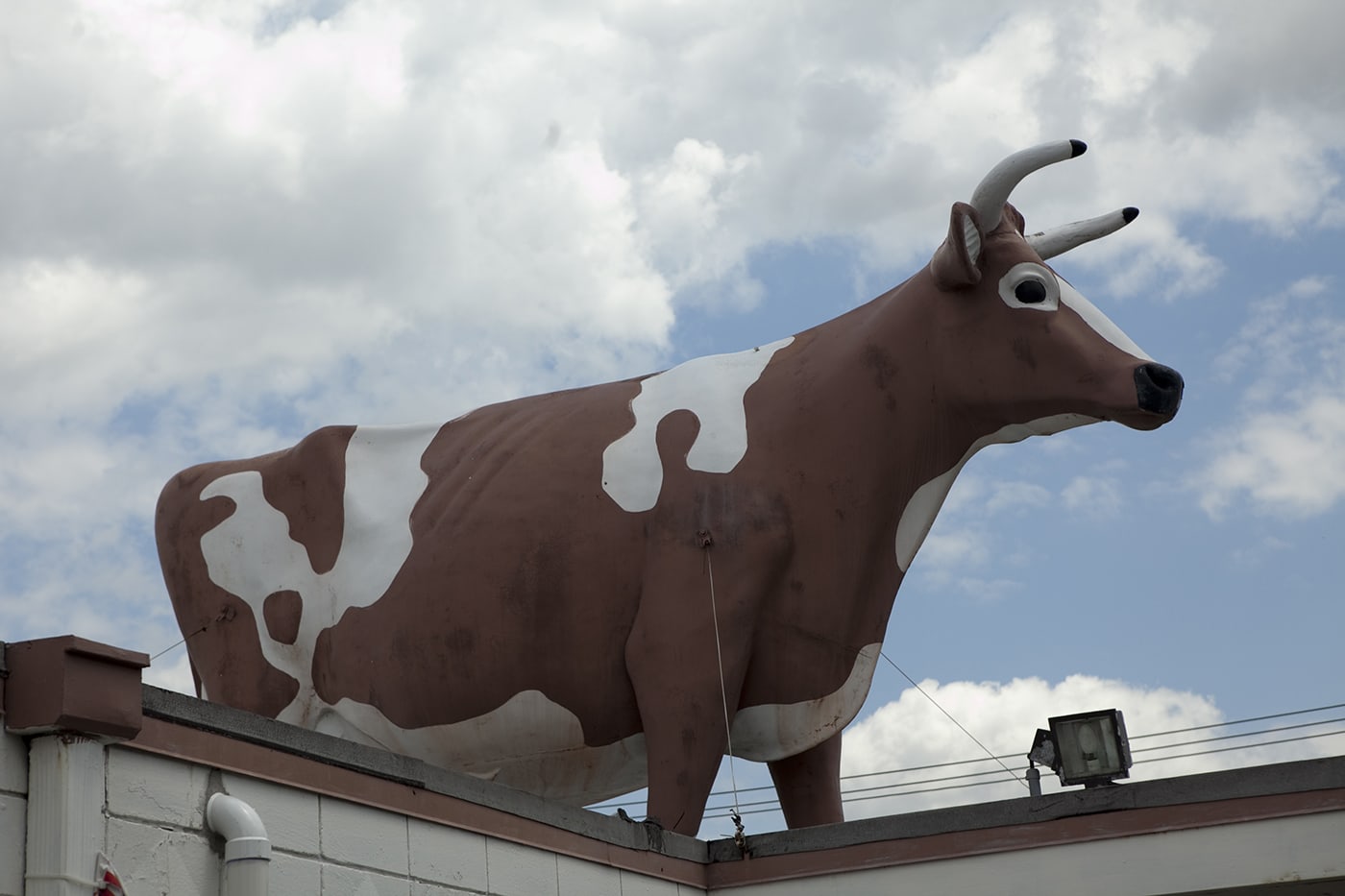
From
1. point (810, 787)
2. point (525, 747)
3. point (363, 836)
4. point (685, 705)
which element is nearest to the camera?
point (363, 836)

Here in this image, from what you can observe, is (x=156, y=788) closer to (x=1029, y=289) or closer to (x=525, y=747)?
(x=525, y=747)

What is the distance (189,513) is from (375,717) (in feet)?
6.64

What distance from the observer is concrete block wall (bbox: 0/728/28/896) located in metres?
4.62

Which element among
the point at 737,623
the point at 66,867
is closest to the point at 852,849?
the point at 737,623

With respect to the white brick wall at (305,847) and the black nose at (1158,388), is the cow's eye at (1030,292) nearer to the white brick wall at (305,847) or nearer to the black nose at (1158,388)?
the black nose at (1158,388)

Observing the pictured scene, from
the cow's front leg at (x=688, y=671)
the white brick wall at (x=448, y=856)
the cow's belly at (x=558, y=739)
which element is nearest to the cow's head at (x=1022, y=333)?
the cow's belly at (x=558, y=739)

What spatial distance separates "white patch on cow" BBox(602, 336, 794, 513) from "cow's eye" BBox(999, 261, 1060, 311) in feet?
4.74

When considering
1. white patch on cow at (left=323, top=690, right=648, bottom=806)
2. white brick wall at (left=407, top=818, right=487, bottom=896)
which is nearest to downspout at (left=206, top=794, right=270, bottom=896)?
white brick wall at (left=407, top=818, right=487, bottom=896)

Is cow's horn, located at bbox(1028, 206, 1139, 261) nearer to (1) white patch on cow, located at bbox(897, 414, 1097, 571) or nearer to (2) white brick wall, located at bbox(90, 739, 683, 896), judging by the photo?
(1) white patch on cow, located at bbox(897, 414, 1097, 571)

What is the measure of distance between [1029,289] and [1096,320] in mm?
A: 428

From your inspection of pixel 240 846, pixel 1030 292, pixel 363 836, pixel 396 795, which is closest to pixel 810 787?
pixel 1030 292

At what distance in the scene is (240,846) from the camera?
5211 millimetres

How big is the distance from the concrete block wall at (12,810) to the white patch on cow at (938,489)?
5.85 metres

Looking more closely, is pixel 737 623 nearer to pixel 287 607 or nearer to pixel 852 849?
pixel 852 849
